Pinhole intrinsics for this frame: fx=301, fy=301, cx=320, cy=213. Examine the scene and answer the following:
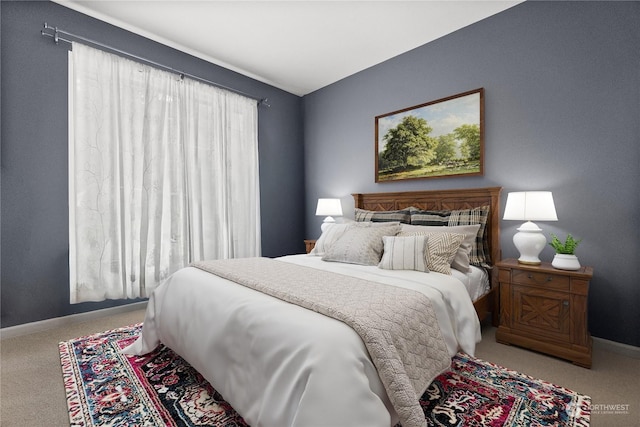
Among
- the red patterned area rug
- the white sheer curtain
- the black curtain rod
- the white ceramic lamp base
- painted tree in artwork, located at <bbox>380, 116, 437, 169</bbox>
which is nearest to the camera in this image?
the red patterned area rug

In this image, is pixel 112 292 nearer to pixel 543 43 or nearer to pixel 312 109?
pixel 312 109

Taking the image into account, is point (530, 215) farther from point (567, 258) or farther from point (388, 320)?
point (388, 320)

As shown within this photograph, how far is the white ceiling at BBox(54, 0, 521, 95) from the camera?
2.66 meters

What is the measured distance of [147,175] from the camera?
3061 mm

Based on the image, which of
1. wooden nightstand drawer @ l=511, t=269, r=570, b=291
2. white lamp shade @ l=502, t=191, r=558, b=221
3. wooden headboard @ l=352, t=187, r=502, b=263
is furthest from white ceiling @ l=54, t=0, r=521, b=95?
wooden nightstand drawer @ l=511, t=269, r=570, b=291

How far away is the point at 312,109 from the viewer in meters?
4.54

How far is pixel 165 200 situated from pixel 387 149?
255 cm

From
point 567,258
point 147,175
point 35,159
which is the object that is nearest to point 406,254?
point 567,258

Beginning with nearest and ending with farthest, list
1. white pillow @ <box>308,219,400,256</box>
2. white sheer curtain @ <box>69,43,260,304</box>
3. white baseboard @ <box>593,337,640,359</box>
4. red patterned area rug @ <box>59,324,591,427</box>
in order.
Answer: red patterned area rug @ <box>59,324,591,427</box>, white baseboard @ <box>593,337,640,359</box>, white sheer curtain @ <box>69,43,260,304</box>, white pillow @ <box>308,219,400,256</box>

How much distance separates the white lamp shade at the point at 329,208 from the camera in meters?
3.81

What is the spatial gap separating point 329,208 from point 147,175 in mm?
2050

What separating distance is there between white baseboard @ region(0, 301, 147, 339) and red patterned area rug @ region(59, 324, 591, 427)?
769mm

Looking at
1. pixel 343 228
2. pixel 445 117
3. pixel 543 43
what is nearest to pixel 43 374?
pixel 343 228

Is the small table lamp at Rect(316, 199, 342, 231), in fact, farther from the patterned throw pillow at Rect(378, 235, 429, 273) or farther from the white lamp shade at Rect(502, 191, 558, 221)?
the white lamp shade at Rect(502, 191, 558, 221)
